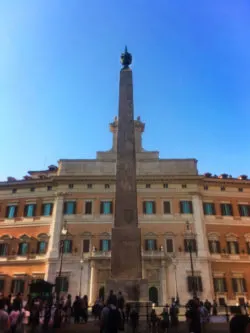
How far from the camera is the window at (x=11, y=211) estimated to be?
89.5 feet

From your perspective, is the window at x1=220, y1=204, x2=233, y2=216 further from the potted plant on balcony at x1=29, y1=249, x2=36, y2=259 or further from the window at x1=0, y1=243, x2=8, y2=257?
the window at x1=0, y1=243, x2=8, y2=257

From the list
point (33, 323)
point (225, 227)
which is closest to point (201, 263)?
point (225, 227)

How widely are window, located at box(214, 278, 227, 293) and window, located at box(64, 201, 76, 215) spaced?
1331 centimetres

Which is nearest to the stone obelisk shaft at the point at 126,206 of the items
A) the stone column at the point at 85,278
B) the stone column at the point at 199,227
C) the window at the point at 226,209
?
the stone column at the point at 85,278

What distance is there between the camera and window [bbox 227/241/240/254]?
1000 inches

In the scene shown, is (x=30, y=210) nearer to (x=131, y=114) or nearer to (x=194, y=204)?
(x=194, y=204)

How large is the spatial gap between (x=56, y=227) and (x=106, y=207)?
4.65 meters

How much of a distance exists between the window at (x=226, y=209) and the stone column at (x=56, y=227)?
1452 cm

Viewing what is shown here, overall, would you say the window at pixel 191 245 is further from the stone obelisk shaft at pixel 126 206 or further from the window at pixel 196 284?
the stone obelisk shaft at pixel 126 206

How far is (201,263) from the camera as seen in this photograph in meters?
24.2

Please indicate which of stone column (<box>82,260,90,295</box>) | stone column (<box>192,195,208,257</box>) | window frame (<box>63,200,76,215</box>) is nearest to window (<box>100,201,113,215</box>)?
window frame (<box>63,200,76,215</box>)

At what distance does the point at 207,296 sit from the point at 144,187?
33.7 ft

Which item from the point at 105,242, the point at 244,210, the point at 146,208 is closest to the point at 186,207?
the point at 146,208

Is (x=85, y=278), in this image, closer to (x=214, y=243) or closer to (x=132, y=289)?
(x=214, y=243)
